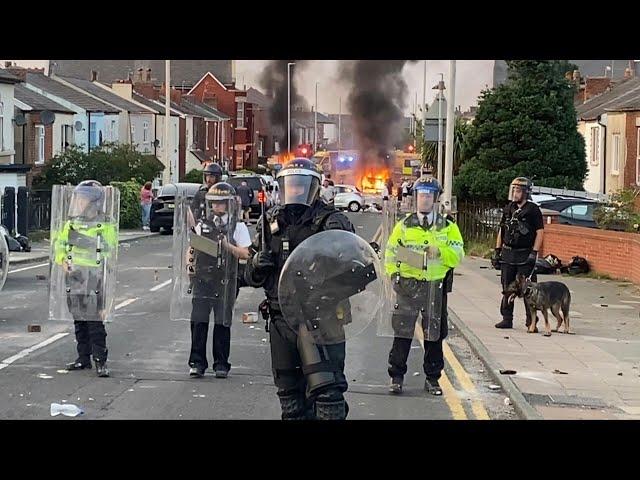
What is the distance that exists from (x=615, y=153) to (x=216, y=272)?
29308 mm

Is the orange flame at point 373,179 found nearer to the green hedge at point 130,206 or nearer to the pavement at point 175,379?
the green hedge at point 130,206

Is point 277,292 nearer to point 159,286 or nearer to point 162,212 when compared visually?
point 159,286

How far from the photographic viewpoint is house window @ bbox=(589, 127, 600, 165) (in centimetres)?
4144

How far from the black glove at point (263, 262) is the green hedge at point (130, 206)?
Result: 104 feet

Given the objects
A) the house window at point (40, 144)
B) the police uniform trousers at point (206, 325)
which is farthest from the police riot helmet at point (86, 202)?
the house window at point (40, 144)

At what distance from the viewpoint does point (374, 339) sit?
46.0 feet

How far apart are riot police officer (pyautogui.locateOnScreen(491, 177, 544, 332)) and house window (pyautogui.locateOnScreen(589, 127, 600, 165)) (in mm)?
27613

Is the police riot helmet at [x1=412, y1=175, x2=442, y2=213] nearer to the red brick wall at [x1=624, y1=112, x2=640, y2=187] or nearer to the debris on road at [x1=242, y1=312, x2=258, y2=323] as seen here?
the debris on road at [x1=242, y1=312, x2=258, y2=323]

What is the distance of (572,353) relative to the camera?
42.1 feet
